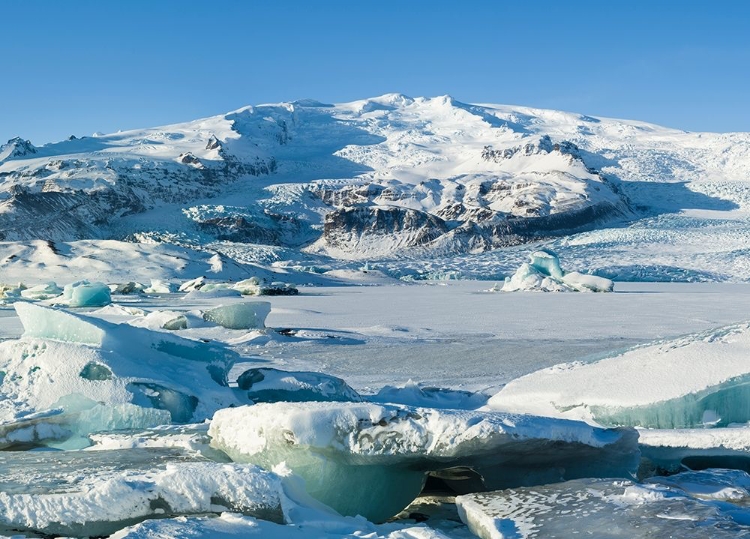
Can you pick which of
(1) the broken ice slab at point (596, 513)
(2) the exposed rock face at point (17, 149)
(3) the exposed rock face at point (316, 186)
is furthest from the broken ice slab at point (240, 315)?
(2) the exposed rock face at point (17, 149)

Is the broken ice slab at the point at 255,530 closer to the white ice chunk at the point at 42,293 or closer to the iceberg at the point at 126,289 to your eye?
the white ice chunk at the point at 42,293

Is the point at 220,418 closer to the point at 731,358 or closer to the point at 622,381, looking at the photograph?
the point at 622,381

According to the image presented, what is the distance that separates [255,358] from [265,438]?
4196 mm

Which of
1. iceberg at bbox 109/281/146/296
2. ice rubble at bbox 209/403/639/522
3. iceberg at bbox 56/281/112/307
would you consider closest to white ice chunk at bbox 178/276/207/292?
iceberg at bbox 109/281/146/296

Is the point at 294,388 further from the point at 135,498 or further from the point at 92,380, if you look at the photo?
the point at 135,498

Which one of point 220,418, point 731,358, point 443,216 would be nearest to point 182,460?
point 220,418

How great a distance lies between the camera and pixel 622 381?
12.6 feet

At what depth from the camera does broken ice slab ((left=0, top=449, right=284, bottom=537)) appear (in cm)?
221

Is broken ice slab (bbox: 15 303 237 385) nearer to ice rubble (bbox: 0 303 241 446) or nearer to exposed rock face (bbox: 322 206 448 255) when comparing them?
ice rubble (bbox: 0 303 241 446)

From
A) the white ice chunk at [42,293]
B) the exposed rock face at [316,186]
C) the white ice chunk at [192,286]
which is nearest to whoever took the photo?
the white ice chunk at [42,293]

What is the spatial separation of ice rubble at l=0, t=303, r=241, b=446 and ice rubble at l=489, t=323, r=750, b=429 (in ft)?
5.55

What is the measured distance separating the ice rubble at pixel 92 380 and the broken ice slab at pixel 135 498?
126 cm

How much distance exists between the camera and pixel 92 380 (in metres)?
3.95

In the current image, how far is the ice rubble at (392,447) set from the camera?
264 cm
